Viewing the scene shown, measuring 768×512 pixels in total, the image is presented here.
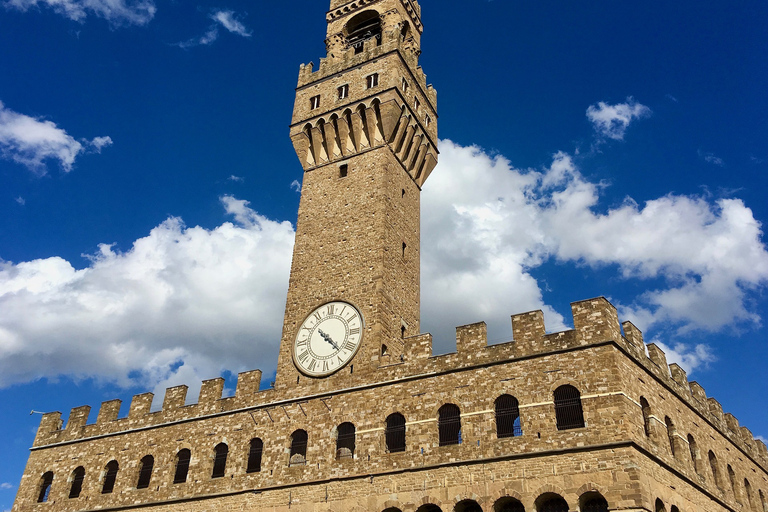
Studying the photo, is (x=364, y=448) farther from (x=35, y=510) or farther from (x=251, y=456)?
(x=35, y=510)

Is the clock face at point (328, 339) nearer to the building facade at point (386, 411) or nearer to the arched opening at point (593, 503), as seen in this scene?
the building facade at point (386, 411)

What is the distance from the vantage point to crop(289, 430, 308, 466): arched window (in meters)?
27.1

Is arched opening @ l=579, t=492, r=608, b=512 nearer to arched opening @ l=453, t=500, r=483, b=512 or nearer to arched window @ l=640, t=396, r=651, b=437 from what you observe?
arched window @ l=640, t=396, r=651, b=437

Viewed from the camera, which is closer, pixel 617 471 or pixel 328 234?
pixel 617 471

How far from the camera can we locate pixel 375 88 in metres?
34.8

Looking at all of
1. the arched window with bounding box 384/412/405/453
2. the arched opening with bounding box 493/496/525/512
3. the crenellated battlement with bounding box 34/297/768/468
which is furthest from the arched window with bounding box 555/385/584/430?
the arched window with bounding box 384/412/405/453

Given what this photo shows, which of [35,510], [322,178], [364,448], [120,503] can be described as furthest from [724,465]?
[35,510]

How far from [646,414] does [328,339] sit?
42.7 ft

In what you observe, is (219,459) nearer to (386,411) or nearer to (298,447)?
(298,447)

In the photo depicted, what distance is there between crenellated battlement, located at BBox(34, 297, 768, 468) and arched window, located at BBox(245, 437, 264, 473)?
61.9 inches

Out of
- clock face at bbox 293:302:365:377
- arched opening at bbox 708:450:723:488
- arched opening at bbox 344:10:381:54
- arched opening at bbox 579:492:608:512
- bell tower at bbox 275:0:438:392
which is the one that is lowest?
arched opening at bbox 579:492:608:512

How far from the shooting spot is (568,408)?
2281cm

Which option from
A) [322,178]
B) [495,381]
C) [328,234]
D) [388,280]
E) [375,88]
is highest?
[375,88]

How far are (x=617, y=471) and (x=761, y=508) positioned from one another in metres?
16.0
